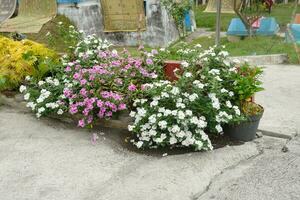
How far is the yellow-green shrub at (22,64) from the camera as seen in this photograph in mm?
5426

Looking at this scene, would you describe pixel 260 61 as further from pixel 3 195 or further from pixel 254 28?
pixel 3 195

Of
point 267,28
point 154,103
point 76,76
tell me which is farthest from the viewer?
point 267,28

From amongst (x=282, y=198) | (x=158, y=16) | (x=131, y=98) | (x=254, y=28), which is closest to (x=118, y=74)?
(x=131, y=98)

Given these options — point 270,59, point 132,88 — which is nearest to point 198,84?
point 132,88

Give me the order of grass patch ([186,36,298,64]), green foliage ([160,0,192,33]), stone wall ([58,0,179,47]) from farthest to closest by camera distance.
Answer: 1. green foliage ([160,0,192,33])
2. stone wall ([58,0,179,47])
3. grass patch ([186,36,298,64])

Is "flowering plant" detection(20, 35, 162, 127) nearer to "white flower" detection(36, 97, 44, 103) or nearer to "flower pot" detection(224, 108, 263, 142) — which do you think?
"white flower" detection(36, 97, 44, 103)

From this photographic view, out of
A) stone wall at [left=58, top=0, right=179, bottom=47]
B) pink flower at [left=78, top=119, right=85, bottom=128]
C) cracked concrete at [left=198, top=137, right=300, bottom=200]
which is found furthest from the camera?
stone wall at [left=58, top=0, right=179, bottom=47]

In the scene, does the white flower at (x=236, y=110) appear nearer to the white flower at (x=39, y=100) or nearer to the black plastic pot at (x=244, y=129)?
the black plastic pot at (x=244, y=129)

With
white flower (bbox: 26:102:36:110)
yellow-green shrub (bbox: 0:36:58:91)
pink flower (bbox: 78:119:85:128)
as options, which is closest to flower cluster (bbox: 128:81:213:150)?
pink flower (bbox: 78:119:85:128)

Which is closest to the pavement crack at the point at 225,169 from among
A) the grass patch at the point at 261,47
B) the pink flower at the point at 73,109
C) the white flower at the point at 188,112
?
the white flower at the point at 188,112

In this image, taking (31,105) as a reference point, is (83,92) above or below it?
above

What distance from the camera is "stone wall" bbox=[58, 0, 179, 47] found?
10523mm

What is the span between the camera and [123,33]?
1088cm

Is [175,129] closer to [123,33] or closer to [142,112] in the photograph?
[142,112]
